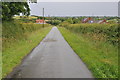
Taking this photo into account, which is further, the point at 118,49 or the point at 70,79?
the point at 118,49

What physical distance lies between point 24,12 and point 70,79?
Result: 703 inches

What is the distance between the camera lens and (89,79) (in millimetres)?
6160

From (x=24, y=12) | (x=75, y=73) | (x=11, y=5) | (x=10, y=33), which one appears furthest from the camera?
(x=24, y=12)

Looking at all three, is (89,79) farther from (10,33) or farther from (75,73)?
(10,33)

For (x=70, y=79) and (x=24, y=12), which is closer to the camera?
(x=70, y=79)

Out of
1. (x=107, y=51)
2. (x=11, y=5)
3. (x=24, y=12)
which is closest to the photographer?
(x=107, y=51)

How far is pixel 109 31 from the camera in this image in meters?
15.6

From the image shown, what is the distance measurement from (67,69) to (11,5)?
1462 cm

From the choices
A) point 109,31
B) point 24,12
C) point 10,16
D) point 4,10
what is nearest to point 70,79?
point 109,31

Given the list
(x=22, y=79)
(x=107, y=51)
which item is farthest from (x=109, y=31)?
(x=22, y=79)

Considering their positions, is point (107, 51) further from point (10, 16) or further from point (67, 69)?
point (10, 16)

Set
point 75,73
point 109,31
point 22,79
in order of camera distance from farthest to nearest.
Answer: point 109,31 → point 75,73 → point 22,79

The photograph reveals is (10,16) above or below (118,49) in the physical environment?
above

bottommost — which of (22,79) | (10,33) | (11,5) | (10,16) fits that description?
(22,79)
